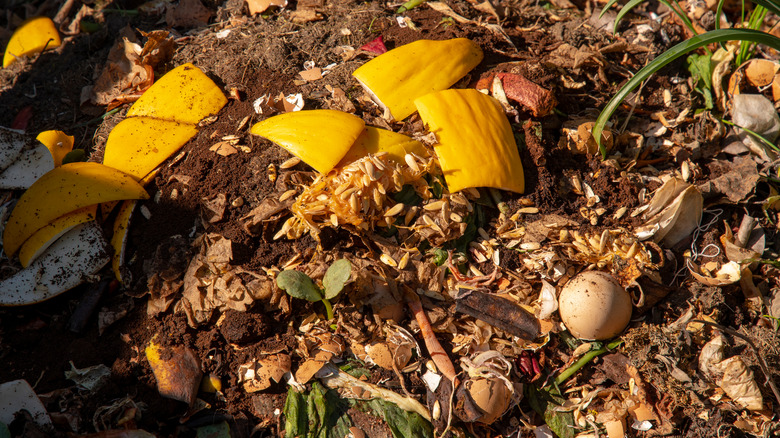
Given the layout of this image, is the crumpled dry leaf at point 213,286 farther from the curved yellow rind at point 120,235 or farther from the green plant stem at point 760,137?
the green plant stem at point 760,137

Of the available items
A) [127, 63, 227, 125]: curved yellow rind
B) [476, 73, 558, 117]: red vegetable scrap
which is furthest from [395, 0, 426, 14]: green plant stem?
[127, 63, 227, 125]: curved yellow rind

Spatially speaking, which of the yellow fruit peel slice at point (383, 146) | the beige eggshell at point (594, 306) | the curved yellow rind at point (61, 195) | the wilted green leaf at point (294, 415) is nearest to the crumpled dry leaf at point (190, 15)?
the curved yellow rind at point (61, 195)

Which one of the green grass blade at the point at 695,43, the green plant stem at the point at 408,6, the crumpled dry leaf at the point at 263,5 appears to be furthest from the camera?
the crumpled dry leaf at the point at 263,5

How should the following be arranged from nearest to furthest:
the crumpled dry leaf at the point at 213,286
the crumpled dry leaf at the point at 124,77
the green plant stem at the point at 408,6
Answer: the crumpled dry leaf at the point at 213,286, the crumpled dry leaf at the point at 124,77, the green plant stem at the point at 408,6

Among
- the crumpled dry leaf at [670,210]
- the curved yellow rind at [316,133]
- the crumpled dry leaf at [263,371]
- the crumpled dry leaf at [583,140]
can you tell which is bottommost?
the crumpled dry leaf at [263,371]

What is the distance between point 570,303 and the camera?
2.24m

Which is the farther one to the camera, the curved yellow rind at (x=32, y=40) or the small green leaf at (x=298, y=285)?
the curved yellow rind at (x=32, y=40)

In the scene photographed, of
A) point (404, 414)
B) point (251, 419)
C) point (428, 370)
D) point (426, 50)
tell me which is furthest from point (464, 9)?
point (251, 419)

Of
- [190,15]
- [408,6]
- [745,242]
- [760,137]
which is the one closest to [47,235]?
[190,15]

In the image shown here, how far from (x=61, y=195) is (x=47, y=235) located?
0.20m

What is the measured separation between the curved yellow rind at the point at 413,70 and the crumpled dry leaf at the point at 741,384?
1.84 meters

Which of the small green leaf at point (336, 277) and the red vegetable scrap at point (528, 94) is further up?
the red vegetable scrap at point (528, 94)

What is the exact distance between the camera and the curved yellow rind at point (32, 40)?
366cm

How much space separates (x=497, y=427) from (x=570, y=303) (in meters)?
0.66
